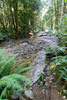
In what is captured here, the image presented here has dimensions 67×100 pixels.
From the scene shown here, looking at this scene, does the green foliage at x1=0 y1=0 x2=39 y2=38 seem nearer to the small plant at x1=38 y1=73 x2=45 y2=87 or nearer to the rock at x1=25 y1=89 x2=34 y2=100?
the small plant at x1=38 y1=73 x2=45 y2=87

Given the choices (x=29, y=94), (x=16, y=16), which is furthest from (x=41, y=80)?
(x=16, y=16)

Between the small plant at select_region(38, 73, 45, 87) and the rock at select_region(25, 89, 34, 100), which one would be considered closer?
the rock at select_region(25, 89, 34, 100)

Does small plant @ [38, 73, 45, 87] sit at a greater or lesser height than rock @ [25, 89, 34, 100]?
greater

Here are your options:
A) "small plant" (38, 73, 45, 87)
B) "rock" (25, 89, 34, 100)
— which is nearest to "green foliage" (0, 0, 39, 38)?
"small plant" (38, 73, 45, 87)

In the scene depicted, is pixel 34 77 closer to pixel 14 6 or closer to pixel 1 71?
pixel 1 71

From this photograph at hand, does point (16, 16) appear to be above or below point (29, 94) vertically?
above

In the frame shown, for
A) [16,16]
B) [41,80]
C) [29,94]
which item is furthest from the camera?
[16,16]

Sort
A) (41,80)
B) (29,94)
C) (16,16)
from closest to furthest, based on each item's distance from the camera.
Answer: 1. (29,94)
2. (41,80)
3. (16,16)

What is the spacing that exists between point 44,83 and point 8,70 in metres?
0.89

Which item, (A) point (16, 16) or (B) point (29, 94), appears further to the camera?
(A) point (16, 16)

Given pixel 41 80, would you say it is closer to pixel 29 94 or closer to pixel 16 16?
pixel 29 94

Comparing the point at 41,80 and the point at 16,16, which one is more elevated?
the point at 16,16

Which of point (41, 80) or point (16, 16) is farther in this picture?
point (16, 16)

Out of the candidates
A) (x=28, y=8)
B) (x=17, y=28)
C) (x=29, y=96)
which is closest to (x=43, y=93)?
(x=29, y=96)
